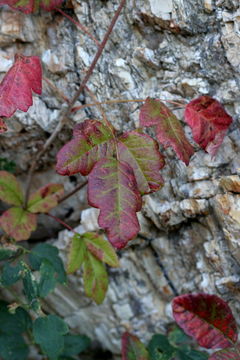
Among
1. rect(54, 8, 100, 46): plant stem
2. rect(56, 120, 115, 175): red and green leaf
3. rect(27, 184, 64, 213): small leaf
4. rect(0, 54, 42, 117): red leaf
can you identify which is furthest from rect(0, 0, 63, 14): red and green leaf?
rect(27, 184, 64, 213): small leaf

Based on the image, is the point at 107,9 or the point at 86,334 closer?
the point at 107,9

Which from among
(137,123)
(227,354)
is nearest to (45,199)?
(137,123)

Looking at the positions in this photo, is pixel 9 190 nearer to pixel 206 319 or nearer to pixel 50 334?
pixel 50 334

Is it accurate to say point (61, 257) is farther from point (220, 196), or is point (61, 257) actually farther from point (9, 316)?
point (220, 196)

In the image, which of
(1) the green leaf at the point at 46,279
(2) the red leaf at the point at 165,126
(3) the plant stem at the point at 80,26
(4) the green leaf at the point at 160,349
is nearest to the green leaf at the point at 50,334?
(1) the green leaf at the point at 46,279

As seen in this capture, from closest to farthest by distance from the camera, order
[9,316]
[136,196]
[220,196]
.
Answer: [136,196] → [220,196] → [9,316]

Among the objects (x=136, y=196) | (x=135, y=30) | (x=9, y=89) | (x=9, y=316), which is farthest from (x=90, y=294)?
(x=135, y=30)

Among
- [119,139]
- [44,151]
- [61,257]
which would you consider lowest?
[61,257]

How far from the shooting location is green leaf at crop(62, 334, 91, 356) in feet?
5.10

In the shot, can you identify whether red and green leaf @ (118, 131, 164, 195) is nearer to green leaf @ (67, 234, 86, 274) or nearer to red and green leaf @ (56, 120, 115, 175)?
red and green leaf @ (56, 120, 115, 175)

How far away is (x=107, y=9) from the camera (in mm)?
1422

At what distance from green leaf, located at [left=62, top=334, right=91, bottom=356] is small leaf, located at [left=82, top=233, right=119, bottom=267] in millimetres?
372

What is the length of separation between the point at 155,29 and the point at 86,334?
116 cm

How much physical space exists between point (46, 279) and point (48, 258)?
0.12 m
